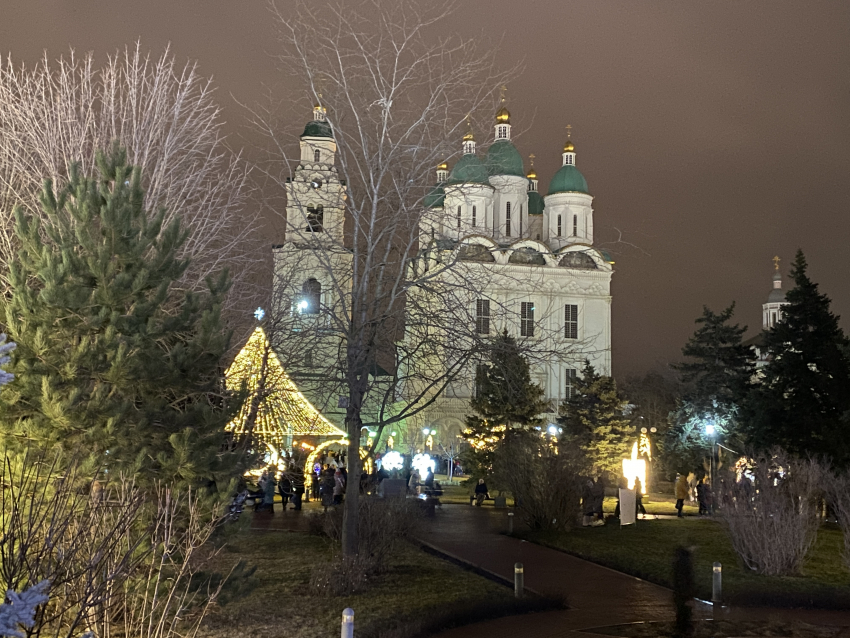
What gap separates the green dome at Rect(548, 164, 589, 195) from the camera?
7056 cm

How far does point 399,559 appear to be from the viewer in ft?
51.3

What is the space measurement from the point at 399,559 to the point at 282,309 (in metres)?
4.59

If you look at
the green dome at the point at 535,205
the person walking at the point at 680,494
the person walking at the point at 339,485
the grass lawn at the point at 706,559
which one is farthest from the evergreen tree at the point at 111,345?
the green dome at the point at 535,205

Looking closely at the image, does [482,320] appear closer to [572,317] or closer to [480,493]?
[480,493]

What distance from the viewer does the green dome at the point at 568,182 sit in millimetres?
70562

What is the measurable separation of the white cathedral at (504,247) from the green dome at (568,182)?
0.09 metres

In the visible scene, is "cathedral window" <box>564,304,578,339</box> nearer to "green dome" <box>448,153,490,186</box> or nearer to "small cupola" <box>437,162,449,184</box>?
"small cupola" <box>437,162,449,184</box>

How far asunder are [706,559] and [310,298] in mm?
8390

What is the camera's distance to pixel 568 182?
232ft

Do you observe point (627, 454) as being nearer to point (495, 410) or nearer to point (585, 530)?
point (495, 410)

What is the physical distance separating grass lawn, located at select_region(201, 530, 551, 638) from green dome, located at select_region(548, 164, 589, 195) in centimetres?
5688

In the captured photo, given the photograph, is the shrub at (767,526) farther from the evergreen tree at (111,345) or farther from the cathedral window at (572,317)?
the cathedral window at (572,317)

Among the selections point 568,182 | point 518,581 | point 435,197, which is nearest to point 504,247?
point 435,197

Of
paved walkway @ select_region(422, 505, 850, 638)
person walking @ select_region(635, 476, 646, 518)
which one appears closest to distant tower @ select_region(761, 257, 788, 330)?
person walking @ select_region(635, 476, 646, 518)
